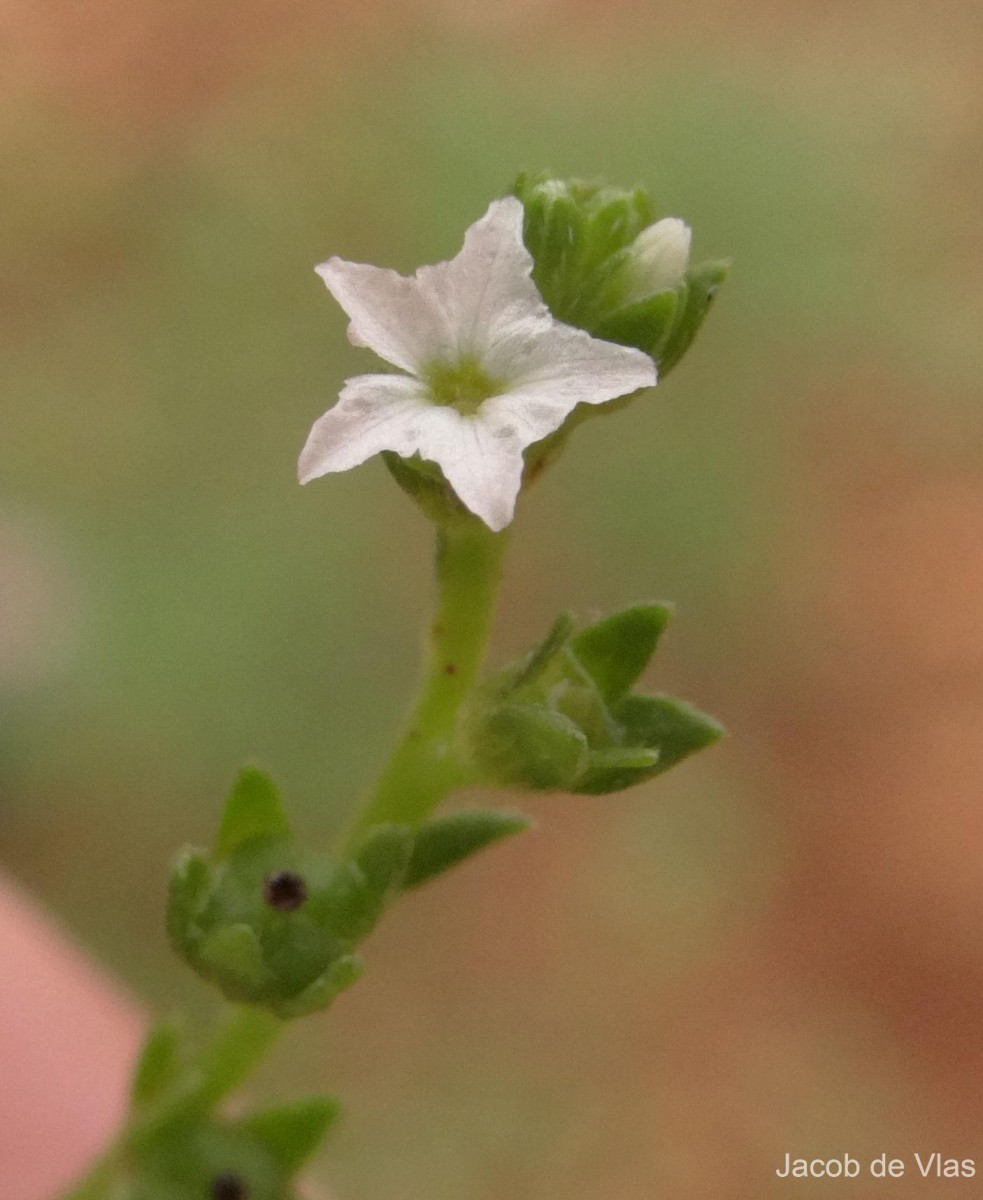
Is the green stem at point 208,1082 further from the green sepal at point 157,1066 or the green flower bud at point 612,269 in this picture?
the green flower bud at point 612,269

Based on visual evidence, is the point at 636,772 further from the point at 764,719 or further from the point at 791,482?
the point at 791,482

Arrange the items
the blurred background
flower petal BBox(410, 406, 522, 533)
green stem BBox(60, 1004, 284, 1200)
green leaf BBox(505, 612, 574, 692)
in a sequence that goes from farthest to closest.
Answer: the blurred background < green stem BBox(60, 1004, 284, 1200) < green leaf BBox(505, 612, 574, 692) < flower petal BBox(410, 406, 522, 533)

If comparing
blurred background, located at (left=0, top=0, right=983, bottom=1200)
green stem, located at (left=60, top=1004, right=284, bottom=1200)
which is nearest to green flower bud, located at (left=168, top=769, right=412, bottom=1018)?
green stem, located at (left=60, top=1004, right=284, bottom=1200)

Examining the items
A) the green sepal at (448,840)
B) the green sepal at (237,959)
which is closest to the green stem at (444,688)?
the green sepal at (448,840)

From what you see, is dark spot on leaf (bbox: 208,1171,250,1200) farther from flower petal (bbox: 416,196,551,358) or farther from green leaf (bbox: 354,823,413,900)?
flower petal (bbox: 416,196,551,358)

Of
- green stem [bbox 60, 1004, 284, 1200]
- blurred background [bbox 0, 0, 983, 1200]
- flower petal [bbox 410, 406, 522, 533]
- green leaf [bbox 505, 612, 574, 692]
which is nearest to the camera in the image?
flower petal [bbox 410, 406, 522, 533]

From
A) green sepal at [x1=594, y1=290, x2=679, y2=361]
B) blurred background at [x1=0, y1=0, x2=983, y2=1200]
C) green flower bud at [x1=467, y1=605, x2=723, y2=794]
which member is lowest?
green flower bud at [x1=467, y1=605, x2=723, y2=794]
